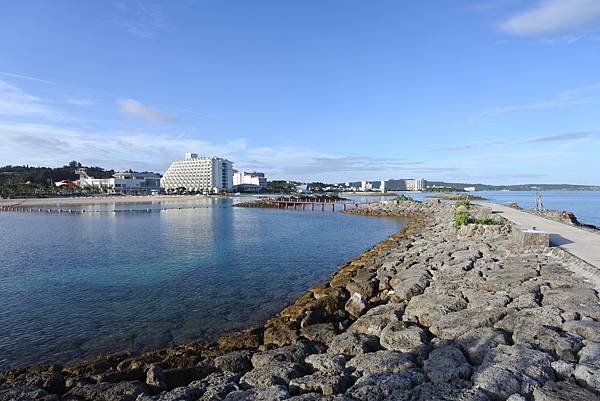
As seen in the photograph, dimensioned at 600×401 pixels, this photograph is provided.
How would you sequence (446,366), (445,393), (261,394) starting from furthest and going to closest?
1. (446,366)
2. (261,394)
3. (445,393)

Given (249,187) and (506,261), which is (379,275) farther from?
(249,187)

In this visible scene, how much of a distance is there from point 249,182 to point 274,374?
153833 mm

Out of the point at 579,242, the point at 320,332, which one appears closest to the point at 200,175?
the point at 579,242

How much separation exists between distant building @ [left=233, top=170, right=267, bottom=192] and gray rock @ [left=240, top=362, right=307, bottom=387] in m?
136

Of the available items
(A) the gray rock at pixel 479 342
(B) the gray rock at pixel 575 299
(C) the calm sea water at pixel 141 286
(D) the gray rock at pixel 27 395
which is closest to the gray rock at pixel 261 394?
(D) the gray rock at pixel 27 395

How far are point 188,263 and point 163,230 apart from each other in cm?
1569

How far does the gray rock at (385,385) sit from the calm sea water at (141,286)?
5.51 meters

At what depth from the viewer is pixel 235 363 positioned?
6129mm

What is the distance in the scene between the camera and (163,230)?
3206cm

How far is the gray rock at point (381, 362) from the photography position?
16.8 ft

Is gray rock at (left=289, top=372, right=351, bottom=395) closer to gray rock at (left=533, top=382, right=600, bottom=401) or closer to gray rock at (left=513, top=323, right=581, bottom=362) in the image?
gray rock at (left=533, top=382, right=600, bottom=401)

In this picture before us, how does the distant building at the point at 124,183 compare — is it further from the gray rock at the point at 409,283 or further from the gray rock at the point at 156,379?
the gray rock at the point at 156,379

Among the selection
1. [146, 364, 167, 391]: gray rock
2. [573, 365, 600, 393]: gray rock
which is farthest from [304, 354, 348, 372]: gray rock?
[573, 365, 600, 393]: gray rock

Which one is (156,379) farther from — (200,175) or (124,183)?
(124,183)
